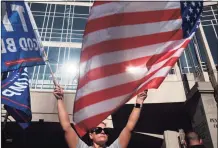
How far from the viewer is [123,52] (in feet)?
13.5

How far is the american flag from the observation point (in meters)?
3.84

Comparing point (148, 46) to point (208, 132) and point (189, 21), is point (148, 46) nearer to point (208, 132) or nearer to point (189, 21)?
point (189, 21)

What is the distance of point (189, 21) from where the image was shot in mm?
Answer: 4535

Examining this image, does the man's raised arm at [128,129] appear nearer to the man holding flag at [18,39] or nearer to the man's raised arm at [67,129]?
the man's raised arm at [67,129]

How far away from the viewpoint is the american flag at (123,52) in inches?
151

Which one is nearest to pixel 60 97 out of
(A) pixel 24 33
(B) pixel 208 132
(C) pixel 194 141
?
(A) pixel 24 33

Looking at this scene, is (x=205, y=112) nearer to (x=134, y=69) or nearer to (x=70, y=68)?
(x=134, y=69)

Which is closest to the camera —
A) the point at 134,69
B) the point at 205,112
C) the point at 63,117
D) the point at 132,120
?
the point at 63,117

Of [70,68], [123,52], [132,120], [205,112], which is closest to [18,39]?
[123,52]

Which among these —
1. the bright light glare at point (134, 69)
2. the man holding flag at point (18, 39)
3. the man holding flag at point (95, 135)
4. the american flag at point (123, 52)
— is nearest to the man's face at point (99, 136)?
the man holding flag at point (95, 135)

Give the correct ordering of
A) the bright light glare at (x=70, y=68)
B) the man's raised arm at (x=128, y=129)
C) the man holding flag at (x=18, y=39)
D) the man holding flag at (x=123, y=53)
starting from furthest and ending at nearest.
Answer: the bright light glare at (x=70, y=68)
the man holding flag at (x=18, y=39)
the man holding flag at (x=123, y=53)
the man's raised arm at (x=128, y=129)

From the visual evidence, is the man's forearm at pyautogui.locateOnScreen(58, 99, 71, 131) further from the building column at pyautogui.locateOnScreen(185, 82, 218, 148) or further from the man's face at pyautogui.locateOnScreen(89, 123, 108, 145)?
the building column at pyautogui.locateOnScreen(185, 82, 218, 148)

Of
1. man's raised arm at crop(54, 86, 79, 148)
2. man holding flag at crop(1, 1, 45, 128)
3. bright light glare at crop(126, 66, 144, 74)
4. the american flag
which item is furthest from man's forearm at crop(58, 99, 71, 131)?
man holding flag at crop(1, 1, 45, 128)

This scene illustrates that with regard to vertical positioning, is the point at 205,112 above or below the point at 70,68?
below
